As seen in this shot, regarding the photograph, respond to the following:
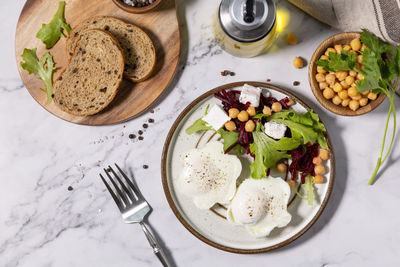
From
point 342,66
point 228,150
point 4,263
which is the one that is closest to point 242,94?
point 228,150

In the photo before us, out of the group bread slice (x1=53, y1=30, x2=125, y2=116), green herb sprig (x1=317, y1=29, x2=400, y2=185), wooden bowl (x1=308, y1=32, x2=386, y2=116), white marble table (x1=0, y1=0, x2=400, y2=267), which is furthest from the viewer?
white marble table (x1=0, y1=0, x2=400, y2=267)

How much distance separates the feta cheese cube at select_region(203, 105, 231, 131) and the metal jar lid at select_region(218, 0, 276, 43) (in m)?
0.37

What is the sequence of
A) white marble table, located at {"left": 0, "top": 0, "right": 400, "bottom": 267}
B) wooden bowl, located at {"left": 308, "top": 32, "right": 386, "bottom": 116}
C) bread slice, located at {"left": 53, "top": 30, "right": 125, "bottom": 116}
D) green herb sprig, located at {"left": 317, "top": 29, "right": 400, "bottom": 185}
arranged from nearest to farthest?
1. green herb sprig, located at {"left": 317, "top": 29, "right": 400, "bottom": 185}
2. wooden bowl, located at {"left": 308, "top": 32, "right": 386, "bottom": 116}
3. bread slice, located at {"left": 53, "top": 30, "right": 125, "bottom": 116}
4. white marble table, located at {"left": 0, "top": 0, "right": 400, "bottom": 267}

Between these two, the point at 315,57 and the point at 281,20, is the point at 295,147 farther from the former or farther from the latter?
the point at 281,20

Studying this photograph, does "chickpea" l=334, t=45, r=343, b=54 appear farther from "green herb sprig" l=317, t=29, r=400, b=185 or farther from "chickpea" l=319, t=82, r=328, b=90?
"chickpea" l=319, t=82, r=328, b=90

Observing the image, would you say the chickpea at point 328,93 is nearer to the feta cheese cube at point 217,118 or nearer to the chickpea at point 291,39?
the chickpea at point 291,39

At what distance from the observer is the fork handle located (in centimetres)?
212

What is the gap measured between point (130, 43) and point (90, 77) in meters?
0.29

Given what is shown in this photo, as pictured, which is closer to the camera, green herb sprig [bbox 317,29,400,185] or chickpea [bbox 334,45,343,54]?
green herb sprig [bbox 317,29,400,185]

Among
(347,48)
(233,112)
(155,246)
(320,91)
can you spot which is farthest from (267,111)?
(155,246)

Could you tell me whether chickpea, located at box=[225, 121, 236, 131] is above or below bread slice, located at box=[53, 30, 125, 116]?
below

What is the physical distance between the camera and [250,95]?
6.46 feet

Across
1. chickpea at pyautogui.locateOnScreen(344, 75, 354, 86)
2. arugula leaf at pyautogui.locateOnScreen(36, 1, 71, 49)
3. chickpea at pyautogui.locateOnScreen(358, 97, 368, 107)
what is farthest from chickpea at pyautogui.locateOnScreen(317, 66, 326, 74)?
arugula leaf at pyautogui.locateOnScreen(36, 1, 71, 49)

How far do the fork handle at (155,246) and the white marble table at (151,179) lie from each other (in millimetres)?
58
